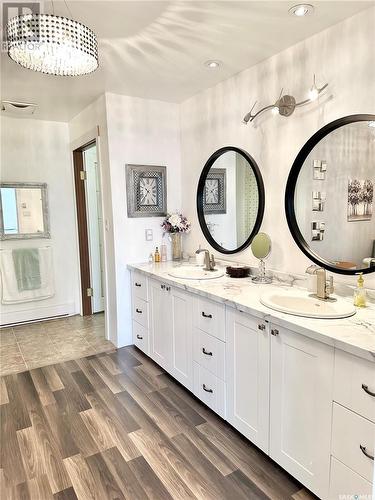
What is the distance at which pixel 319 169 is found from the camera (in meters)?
2.18

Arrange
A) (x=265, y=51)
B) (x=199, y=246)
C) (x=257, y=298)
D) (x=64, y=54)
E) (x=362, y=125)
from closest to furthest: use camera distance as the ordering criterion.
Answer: (x=64, y=54)
(x=362, y=125)
(x=257, y=298)
(x=265, y=51)
(x=199, y=246)

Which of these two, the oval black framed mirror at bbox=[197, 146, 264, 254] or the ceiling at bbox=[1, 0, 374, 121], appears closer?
the ceiling at bbox=[1, 0, 374, 121]

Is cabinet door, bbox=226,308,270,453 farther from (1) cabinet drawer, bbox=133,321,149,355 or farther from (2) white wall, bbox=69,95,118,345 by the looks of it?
(2) white wall, bbox=69,95,118,345

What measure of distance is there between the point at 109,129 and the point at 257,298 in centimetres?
208

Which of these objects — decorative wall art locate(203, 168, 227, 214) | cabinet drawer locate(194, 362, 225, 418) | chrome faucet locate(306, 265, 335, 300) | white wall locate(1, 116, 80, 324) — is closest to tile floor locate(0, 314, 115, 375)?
white wall locate(1, 116, 80, 324)

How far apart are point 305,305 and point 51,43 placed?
1.82 meters

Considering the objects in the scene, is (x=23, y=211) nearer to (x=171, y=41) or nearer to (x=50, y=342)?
(x=50, y=342)

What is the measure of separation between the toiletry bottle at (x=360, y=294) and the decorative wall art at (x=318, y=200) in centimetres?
54

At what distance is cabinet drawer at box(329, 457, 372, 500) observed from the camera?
→ 1.38 metres

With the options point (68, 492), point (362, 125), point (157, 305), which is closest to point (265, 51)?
point (362, 125)

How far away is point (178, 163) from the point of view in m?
3.54

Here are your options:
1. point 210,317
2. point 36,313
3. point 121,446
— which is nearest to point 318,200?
point 210,317

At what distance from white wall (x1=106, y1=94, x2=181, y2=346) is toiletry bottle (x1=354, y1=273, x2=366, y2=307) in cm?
207

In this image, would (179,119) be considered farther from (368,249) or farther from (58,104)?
(368,249)
